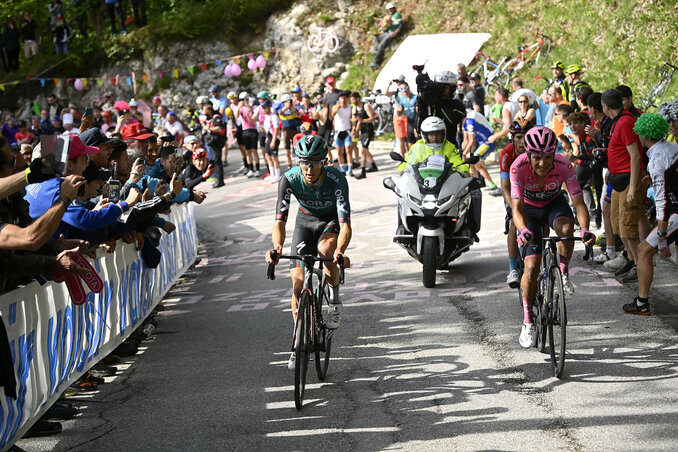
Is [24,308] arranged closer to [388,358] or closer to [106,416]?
[106,416]

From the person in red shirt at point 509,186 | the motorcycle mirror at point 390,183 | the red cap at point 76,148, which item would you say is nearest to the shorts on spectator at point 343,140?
the motorcycle mirror at point 390,183

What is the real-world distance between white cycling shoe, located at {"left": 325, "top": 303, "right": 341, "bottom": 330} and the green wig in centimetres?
369

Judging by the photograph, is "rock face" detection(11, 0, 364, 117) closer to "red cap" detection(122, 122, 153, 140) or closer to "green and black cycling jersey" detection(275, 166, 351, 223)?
"red cap" detection(122, 122, 153, 140)

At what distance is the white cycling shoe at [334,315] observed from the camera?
8328 mm

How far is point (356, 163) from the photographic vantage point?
2559 cm

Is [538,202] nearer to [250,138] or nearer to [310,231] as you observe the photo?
[310,231]

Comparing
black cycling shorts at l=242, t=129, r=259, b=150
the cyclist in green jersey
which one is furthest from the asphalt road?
black cycling shorts at l=242, t=129, r=259, b=150


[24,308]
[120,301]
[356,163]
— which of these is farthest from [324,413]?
[356,163]

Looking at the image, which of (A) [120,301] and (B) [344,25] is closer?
(A) [120,301]

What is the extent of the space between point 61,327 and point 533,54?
22280mm

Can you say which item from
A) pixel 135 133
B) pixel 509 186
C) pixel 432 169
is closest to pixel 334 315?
pixel 509 186

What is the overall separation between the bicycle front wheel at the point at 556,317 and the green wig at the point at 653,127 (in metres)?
2.44

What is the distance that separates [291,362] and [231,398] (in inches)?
22.3

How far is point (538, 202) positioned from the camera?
904 cm
